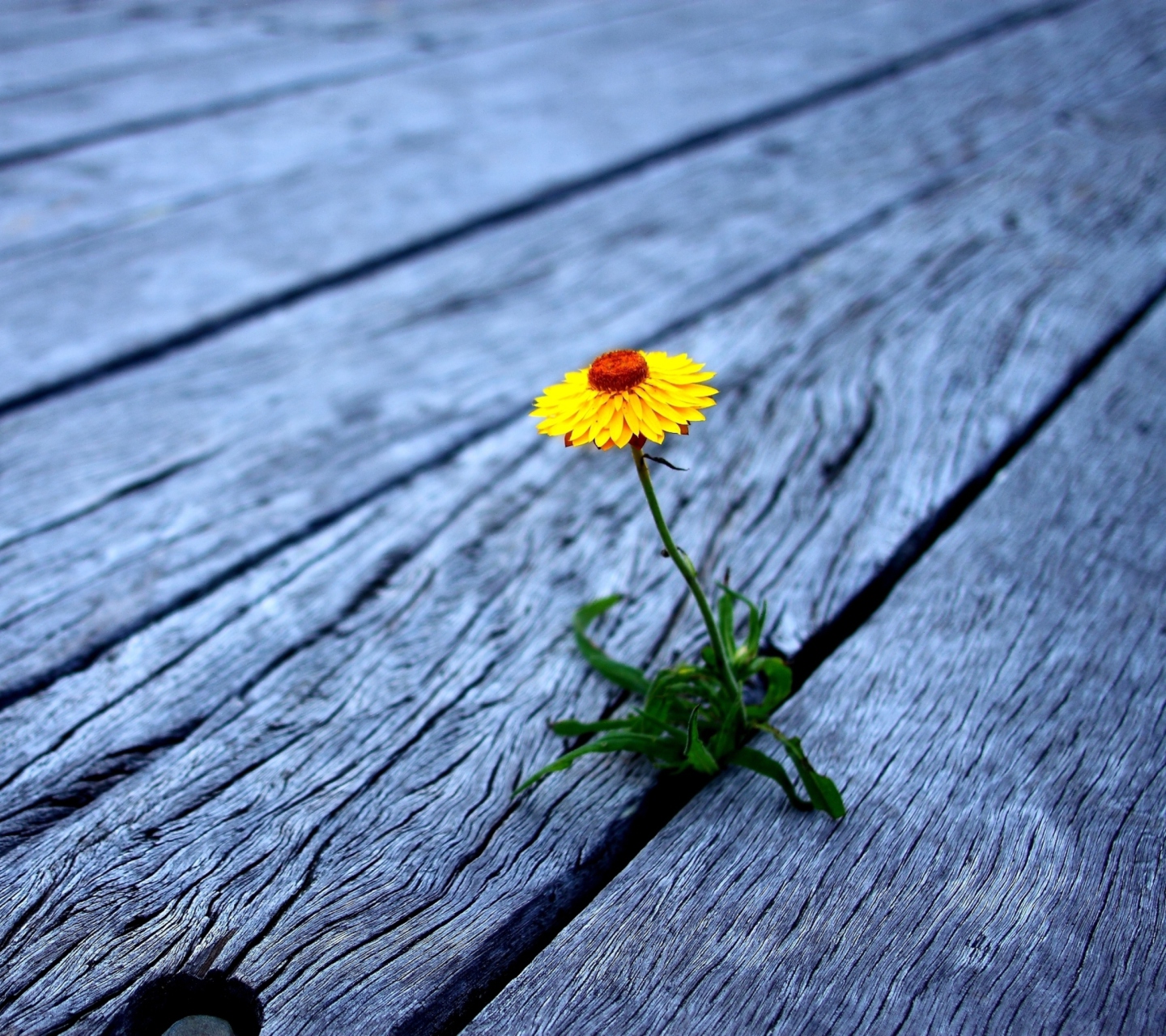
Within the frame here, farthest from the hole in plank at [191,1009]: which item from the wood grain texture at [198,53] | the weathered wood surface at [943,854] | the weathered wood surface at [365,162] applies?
the wood grain texture at [198,53]

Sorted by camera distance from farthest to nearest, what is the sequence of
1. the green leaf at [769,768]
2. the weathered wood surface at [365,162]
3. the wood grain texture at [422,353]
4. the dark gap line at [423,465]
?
the weathered wood surface at [365,162]
the wood grain texture at [422,353]
the dark gap line at [423,465]
the green leaf at [769,768]

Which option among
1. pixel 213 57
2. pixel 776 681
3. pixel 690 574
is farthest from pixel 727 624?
pixel 213 57

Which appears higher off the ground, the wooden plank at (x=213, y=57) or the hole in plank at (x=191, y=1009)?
the wooden plank at (x=213, y=57)

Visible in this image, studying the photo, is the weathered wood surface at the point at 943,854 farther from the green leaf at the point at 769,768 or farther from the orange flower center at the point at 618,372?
the orange flower center at the point at 618,372

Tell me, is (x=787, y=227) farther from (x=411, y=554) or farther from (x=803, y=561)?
(x=411, y=554)

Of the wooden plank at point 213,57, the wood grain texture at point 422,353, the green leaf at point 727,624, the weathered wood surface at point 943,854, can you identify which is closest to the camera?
the weathered wood surface at point 943,854

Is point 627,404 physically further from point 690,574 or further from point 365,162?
point 365,162
